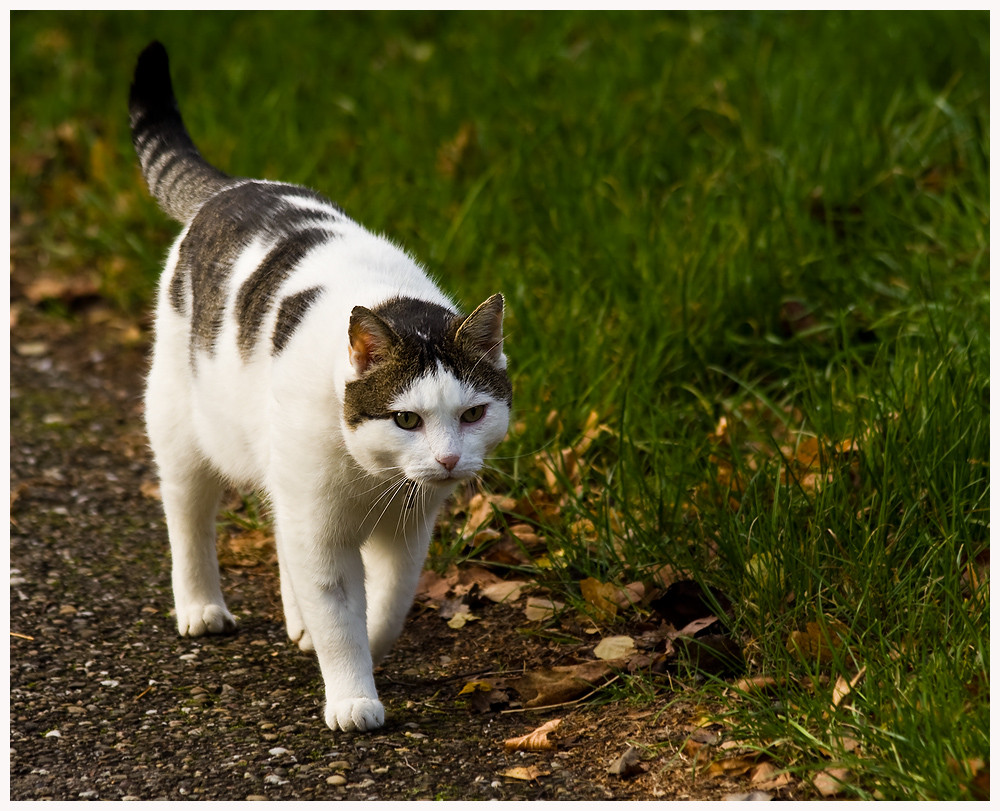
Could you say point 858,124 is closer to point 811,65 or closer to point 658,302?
point 811,65

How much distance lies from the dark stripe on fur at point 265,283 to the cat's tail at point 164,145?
1.89 feet

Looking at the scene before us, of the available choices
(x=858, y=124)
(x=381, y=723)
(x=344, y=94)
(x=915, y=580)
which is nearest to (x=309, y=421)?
(x=381, y=723)

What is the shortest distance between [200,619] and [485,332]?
1.33m

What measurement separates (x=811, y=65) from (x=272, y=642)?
3977 mm

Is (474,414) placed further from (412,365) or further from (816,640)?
(816,640)

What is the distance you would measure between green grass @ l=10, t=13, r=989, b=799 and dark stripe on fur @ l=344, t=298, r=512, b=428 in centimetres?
67

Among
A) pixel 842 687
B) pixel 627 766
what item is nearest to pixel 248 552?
pixel 627 766

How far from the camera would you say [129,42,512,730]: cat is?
9.05 feet

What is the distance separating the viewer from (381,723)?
2969mm

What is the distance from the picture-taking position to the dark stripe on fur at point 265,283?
10.4ft

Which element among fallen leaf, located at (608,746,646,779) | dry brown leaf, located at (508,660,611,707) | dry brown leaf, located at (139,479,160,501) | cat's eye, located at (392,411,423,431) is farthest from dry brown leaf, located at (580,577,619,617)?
dry brown leaf, located at (139,479,160,501)

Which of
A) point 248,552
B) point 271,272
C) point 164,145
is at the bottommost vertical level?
point 248,552

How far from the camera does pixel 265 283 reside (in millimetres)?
3195

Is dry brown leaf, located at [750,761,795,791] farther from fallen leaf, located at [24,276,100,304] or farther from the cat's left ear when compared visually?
fallen leaf, located at [24,276,100,304]
